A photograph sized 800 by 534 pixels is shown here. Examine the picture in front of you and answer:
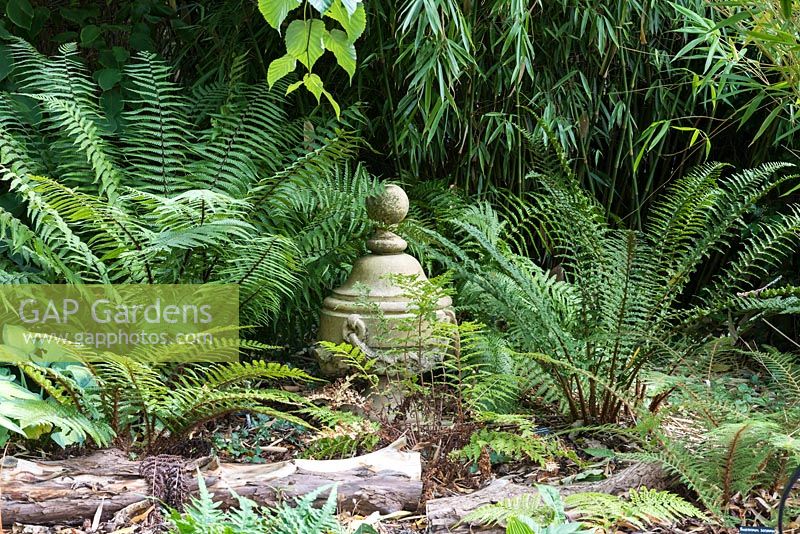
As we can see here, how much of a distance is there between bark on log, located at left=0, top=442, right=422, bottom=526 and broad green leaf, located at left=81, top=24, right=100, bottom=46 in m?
1.85

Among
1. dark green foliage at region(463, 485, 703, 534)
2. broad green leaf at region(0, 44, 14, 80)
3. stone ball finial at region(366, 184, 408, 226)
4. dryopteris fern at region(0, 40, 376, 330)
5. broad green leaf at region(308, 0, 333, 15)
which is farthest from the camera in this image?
broad green leaf at region(0, 44, 14, 80)

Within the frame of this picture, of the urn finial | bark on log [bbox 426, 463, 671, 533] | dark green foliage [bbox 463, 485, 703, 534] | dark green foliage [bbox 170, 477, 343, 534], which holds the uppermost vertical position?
the urn finial

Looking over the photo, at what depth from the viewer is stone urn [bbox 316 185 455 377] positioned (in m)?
2.40

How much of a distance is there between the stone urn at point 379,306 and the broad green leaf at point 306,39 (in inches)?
52.5

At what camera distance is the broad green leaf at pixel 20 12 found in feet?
10.2

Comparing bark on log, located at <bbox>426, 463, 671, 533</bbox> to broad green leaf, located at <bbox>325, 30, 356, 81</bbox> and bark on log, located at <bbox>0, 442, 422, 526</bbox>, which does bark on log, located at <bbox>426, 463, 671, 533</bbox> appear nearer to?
bark on log, located at <bbox>0, 442, 422, 526</bbox>

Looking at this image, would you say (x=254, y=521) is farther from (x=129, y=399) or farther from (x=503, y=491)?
(x=129, y=399)

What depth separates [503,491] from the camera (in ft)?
6.17

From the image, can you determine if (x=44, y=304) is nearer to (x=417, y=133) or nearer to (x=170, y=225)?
(x=170, y=225)

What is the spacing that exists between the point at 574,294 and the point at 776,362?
68cm

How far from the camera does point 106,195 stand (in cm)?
278

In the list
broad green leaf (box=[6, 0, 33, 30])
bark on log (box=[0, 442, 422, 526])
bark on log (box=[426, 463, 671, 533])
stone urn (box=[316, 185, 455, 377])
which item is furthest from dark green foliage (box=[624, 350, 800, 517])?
broad green leaf (box=[6, 0, 33, 30])

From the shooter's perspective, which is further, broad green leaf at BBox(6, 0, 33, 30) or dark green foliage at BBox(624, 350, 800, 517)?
broad green leaf at BBox(6, 0, 33, 30)

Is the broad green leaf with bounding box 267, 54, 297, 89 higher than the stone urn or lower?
higher
